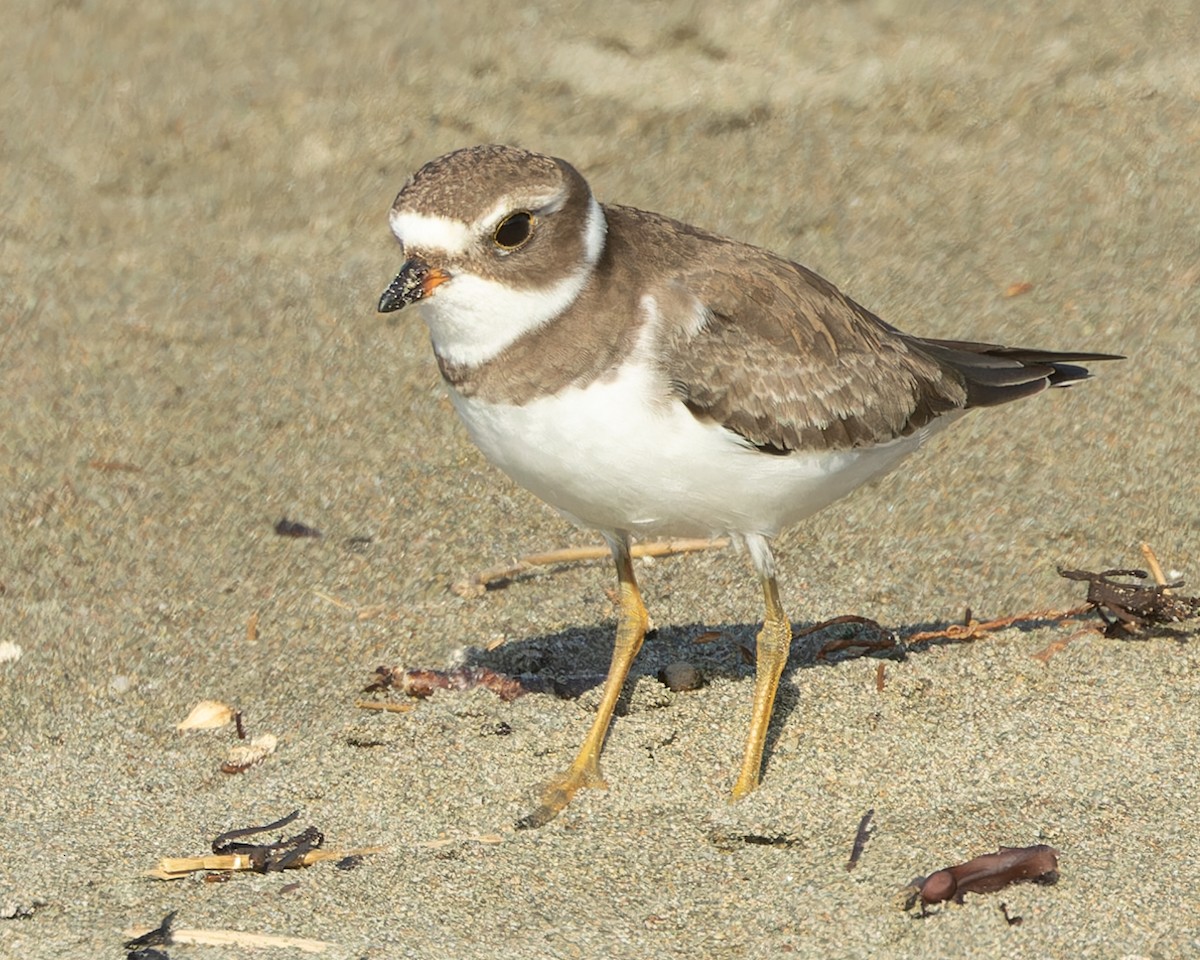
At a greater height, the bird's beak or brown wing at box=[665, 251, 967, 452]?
the bird's beak

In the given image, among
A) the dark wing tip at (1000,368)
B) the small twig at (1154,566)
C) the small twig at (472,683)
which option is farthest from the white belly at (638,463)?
the small twig at (1154,566)

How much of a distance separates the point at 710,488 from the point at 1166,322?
10.7 ft

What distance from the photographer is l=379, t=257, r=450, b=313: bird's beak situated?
4.08 metres

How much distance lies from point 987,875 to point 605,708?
1.35 meters

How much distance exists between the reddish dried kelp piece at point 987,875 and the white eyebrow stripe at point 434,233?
1942mm

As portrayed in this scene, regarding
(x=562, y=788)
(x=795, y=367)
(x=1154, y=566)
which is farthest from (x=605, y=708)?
(x=1154, y=566)

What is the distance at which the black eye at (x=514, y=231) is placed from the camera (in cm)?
422

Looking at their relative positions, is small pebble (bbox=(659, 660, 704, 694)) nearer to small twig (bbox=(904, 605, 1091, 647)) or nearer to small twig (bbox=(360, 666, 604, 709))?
small twig (bbox=(360, 666, 604, 709))

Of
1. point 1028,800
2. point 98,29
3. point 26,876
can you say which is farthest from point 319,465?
point 98,29

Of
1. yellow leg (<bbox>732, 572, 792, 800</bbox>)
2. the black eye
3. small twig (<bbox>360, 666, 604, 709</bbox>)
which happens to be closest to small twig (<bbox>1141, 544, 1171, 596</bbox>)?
yellow leg (<bbox>732, 572, 792, 800</bbox>)

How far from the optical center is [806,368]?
15.4 feet

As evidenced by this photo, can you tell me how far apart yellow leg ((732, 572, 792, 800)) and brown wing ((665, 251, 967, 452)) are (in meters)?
0.50

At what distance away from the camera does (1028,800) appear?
4.37 meters

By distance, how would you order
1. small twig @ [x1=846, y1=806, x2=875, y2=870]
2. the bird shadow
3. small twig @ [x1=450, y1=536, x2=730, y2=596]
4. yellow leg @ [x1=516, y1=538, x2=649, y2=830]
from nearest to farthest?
small twig @ [x1=846, y1=806, x2=875, y2=870] → yellow leg @ [x1=516, y1=538, x2=649, y2=830] → the bird shadow → small twig @ [x1=450, y1=536, x2=730, y2=596]
